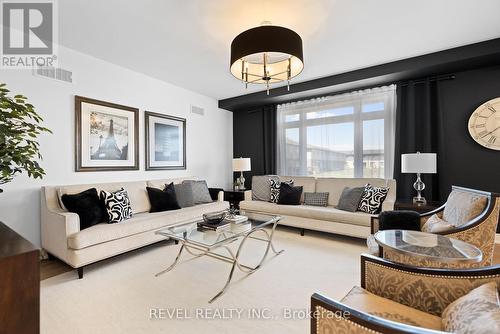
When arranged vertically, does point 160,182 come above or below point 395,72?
below

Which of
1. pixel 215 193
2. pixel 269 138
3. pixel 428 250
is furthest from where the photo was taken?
pixel 269 138

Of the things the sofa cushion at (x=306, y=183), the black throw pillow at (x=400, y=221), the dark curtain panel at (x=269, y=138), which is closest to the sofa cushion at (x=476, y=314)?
the black throw pillow at (x=400, y=221)

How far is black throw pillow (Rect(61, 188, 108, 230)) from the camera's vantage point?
8.45ft

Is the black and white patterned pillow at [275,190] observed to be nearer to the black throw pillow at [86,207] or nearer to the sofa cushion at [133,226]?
the sofa cushion at [133,226]

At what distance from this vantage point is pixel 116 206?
9.32 ft

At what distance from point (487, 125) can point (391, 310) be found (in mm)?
3529

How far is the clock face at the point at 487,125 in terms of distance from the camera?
3140 millimetres

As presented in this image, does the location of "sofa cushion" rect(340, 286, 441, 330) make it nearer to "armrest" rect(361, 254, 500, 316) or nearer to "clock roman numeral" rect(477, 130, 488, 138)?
"armrest" rect(361, 254, 500, 316)

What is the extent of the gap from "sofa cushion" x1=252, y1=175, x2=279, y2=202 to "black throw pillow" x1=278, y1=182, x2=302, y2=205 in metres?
0.38

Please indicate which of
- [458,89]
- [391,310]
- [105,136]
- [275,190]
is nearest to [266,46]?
[391,310]

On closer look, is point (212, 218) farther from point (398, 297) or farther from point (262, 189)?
point (262, 189)

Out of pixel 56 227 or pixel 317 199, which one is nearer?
pixel 56 227

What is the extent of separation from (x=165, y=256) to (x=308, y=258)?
174cm

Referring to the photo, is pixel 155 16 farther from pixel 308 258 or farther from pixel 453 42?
pixel 453 42
